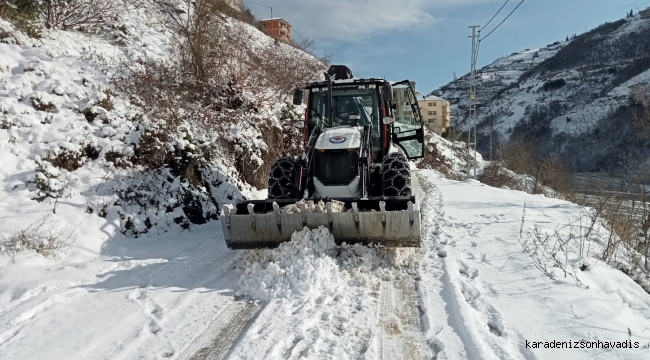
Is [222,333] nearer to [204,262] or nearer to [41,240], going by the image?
[204,262]

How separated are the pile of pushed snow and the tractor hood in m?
1.34

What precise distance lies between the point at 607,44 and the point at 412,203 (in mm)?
137191

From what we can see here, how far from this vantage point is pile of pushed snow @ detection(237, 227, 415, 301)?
4.16m

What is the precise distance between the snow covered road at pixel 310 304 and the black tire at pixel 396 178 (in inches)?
33.5

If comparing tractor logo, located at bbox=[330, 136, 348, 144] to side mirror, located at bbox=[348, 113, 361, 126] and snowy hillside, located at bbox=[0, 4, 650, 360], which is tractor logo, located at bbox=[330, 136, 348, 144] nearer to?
side mirror, located at bbox=[348, 113, 361, 126]

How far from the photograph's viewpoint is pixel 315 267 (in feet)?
14.4

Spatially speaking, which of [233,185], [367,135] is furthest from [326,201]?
[233,185]

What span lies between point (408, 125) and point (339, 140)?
11.7ft

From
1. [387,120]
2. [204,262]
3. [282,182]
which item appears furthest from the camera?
[387,120]

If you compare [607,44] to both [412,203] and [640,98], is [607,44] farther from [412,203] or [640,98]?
[412,203]

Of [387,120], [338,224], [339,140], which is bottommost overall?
[338,224]

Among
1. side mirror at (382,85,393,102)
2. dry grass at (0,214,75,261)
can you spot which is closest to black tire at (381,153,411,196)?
side mirror at (382,85,393,102)

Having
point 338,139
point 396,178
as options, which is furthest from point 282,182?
point 396,178

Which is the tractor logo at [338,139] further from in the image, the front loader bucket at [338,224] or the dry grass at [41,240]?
the dry grass at [41,240]
